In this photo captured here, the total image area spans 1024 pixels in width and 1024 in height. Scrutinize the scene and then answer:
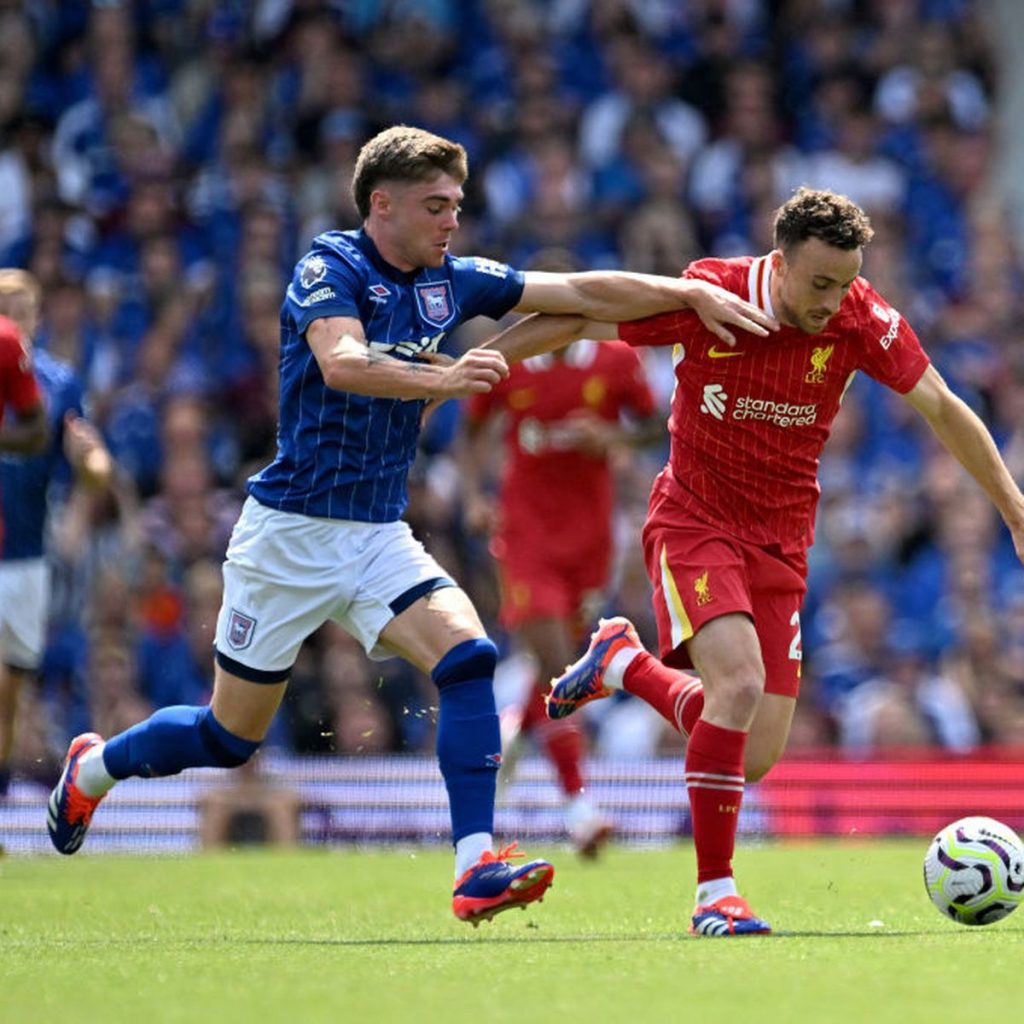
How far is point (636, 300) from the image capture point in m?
7.68

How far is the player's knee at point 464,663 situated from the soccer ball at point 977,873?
1.53 metres

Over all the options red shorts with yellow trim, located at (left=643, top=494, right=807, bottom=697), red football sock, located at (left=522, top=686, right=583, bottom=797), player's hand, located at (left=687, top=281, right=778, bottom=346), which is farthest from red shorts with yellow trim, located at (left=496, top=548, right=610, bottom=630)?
player's hand, located at (left=687, top=281, right=778, bottom=346)

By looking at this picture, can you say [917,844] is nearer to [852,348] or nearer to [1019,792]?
[1019,792]

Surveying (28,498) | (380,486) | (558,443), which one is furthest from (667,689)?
(28,498)

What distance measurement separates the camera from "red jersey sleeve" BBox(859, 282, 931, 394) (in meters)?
7.75

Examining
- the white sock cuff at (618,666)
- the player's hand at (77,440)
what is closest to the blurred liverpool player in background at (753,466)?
the white sock cuff at (618,666)

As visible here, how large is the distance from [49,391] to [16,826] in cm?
312

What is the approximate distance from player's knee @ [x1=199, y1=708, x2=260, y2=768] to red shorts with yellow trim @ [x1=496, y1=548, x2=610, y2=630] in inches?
157

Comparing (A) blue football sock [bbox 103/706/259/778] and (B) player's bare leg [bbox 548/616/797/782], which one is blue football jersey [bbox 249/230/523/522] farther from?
(B) player's bare leg [bbox 548/616/797/782]

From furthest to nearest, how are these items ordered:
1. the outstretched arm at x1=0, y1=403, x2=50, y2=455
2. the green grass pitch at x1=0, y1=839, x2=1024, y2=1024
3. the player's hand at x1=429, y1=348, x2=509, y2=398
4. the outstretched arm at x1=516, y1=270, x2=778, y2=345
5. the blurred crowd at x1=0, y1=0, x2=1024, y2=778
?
the blurred crowd at x1=0, y1=0, x2=1024, y2=778, the outstretched arm at x1=0, y1=403, x2=50, y2=455, the outstretched arm at x1=516, y1=270, x2=778, y2=345, the player's hand at x1=429, y1=348, x2=509, y2=398, the green grass pitch at x1=0, y1=839, x2=1024, y2=1024

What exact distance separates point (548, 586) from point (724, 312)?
428 centimetres

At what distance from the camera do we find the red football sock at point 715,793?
24.0 ft

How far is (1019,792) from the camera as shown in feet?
42.5

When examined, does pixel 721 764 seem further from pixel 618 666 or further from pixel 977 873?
pixel 618 666
